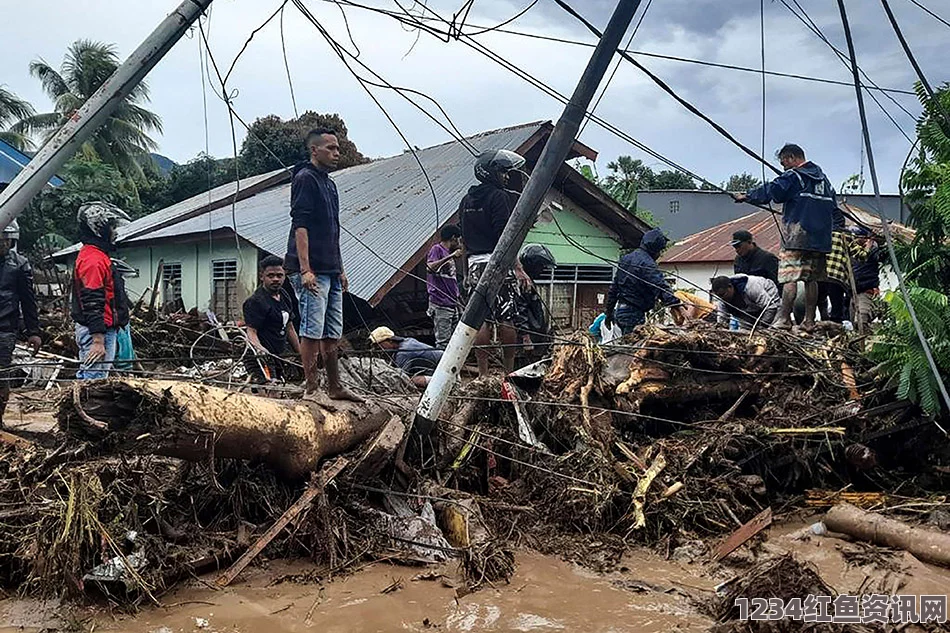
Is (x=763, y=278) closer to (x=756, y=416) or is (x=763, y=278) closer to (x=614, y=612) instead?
(x=756, y=416)

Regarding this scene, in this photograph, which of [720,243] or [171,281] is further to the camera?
[720,243]

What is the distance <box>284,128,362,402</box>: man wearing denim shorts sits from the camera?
14.2ft

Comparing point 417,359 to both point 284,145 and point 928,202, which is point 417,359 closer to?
point 928,202

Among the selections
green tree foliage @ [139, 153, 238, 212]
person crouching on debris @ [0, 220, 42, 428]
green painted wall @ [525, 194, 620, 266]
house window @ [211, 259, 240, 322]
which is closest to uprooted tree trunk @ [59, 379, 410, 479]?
person crouching on debris @ [0, 220, 42, 428]

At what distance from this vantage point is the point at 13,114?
27453 millimetres

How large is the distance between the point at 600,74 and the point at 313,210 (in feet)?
6.19

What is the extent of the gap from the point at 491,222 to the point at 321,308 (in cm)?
201

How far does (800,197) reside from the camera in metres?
6.46

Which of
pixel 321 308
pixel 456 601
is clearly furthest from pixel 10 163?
pixel 456 601

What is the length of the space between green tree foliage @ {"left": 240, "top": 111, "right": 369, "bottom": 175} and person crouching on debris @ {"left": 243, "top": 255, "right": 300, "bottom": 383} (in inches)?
700

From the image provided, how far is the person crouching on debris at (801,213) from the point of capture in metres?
6.42

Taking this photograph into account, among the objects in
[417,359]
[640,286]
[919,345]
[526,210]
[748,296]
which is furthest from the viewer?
[748,296]

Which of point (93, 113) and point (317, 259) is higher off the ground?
point (93, 113)

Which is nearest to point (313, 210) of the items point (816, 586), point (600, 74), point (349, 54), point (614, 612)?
point (349, 54)
